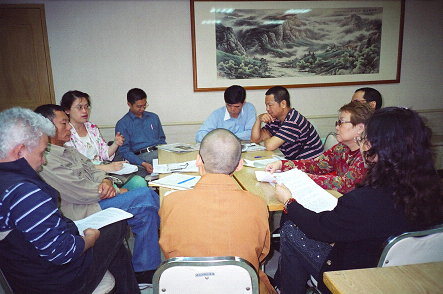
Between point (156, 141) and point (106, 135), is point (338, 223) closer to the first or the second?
point (156, 141)

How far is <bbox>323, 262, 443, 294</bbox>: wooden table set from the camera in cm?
97

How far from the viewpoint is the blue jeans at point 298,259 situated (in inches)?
65.7

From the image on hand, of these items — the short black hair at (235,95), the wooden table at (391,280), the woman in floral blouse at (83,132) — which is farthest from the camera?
the short black hair at (235,95)

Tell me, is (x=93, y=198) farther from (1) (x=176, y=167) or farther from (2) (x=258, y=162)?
(2) (x=258, y=162)

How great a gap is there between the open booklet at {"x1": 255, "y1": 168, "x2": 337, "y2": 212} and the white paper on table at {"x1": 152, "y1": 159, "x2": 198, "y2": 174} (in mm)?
506

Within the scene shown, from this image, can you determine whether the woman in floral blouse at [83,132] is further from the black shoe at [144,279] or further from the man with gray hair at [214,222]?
the man with gray hair at [214,222]

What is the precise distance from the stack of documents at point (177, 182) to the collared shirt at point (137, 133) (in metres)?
1.35

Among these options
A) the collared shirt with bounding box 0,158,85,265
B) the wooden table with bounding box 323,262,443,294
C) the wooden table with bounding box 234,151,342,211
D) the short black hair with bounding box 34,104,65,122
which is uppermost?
the short black hair with bounding box 34,104,65,122

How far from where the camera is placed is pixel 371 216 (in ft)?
4.23

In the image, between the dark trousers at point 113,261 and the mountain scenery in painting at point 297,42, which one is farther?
the mountain scenery in painting at point 297,42

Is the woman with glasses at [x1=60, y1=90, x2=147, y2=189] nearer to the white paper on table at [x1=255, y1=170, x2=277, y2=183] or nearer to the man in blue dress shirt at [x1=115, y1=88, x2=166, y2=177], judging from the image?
the man in blue dress shirt at [x1=115, y1=88, x2=166, y2=177]

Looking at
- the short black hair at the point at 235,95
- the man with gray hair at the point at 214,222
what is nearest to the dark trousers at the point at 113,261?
the man with gray hair at the point at 214,222

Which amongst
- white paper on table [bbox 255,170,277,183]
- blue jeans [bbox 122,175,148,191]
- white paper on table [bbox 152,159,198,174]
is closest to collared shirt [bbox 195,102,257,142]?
blue jeans [bbox 122,175,148,191]

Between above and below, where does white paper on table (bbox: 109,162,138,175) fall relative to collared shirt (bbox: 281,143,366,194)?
below
